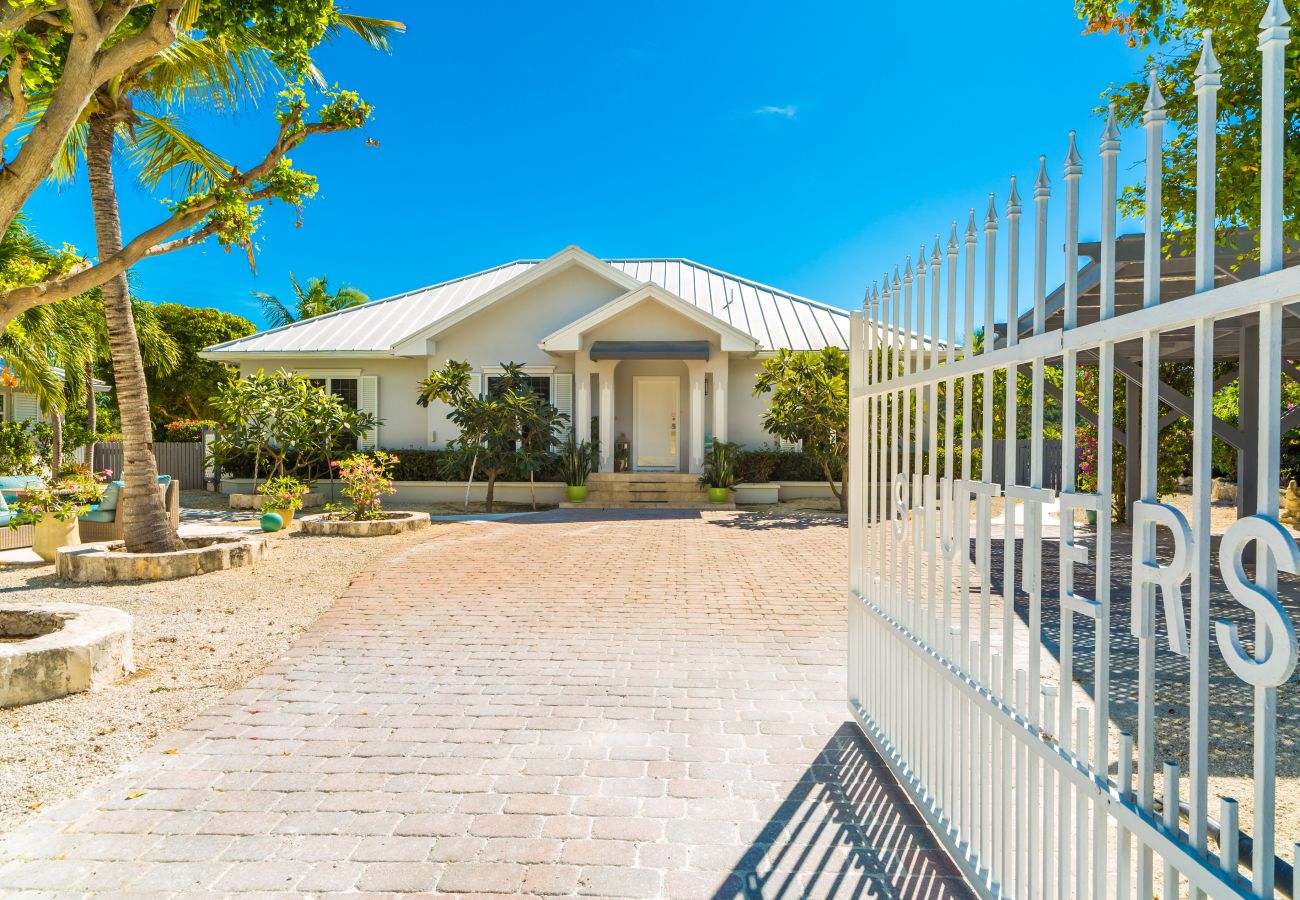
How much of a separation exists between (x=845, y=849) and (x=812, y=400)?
1324 centimetres

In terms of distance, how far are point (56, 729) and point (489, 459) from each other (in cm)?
1273

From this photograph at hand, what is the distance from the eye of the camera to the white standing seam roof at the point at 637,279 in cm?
2031

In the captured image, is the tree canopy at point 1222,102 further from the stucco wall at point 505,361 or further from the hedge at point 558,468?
the stucco wall at point 505,361

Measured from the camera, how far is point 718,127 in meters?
19.2

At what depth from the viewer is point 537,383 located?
20.2m

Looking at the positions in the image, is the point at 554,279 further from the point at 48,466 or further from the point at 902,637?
the point at 902,637

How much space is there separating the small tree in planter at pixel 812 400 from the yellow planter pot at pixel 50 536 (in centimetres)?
1218

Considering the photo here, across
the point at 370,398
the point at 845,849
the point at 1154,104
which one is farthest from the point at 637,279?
the point at 1154,104

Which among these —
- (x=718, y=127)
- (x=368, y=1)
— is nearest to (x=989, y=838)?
(x=368, y=1)

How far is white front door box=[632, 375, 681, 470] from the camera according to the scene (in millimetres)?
20391

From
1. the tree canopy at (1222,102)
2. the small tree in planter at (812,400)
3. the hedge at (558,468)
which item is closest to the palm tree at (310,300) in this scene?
the hedge at (558,468)

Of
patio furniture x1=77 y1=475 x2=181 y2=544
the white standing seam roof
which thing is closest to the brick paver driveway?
patio furniture x1=77 y1=475 x2=181 y2=544

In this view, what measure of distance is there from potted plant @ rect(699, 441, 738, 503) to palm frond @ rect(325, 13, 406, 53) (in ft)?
34.6

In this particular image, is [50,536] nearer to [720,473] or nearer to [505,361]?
[505,361]
